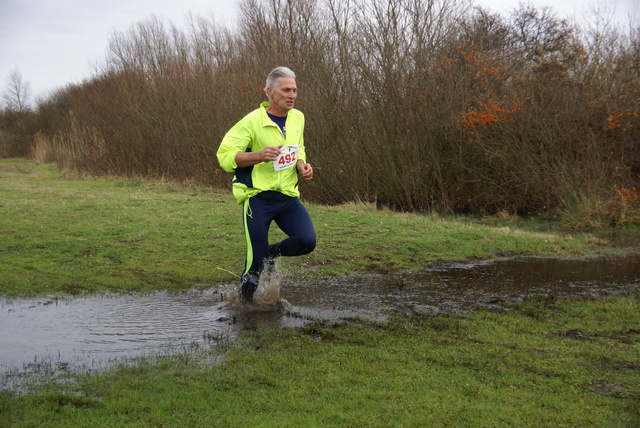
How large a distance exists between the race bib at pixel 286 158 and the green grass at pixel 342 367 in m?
1.57

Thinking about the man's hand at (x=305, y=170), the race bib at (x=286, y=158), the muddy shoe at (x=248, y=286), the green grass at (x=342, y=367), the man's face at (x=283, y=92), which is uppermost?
the man's face at (x=283, y=92)

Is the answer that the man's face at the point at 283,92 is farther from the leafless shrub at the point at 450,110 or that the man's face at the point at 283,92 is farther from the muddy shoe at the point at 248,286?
the leafless shrub at the point at 450,110

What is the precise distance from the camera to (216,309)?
7.00 metres

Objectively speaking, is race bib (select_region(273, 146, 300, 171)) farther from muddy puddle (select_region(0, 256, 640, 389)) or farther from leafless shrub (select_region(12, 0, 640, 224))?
leafless shrub (select_region(12, 0, 640, 224))

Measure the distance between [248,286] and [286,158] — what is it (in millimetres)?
1467

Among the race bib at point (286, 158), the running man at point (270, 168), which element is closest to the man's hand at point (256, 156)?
the running man at point (270, 168)

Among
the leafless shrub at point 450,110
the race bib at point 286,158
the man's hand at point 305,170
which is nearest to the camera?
the man's hand at point 305,170

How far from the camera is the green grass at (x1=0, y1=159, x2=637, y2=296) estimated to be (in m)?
8.57

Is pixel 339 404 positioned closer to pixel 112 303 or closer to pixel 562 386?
pixel 562 386

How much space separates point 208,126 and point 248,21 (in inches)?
357

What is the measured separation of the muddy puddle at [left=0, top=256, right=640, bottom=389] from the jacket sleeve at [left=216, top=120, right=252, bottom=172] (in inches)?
61.8

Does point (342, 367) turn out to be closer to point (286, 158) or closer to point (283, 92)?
point (286, 158)

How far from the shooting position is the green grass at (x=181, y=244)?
8570 millimetres

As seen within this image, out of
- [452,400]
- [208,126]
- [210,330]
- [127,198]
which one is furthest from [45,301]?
[208,126]
